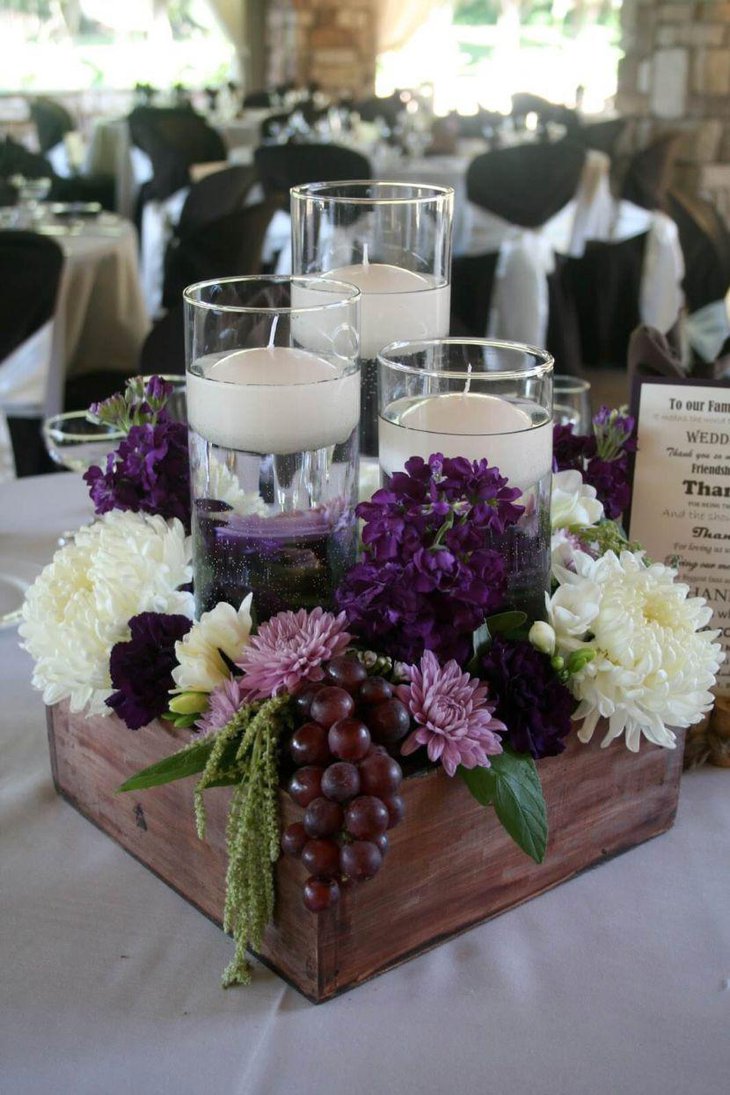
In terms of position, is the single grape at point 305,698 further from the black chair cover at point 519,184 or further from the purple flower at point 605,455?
the black chair cover at point 519,184

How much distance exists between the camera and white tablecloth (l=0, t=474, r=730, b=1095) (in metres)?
0.65

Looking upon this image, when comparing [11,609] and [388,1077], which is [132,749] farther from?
[11,609]

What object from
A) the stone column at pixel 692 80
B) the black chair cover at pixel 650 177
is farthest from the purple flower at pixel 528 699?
the stone column at pixel 692 80

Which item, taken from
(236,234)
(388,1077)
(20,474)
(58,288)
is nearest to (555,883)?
(388,1077)

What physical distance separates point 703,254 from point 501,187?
858mm

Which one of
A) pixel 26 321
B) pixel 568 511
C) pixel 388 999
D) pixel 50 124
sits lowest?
pixel 388 999

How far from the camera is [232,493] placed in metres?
0.78

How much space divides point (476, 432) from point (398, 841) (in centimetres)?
26

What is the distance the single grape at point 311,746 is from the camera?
2.17 feet

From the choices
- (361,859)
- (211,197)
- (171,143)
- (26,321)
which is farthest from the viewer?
(171,143)

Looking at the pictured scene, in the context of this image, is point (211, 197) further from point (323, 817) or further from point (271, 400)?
point (323, 817)

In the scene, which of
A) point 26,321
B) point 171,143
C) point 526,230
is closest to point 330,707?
point 26,321

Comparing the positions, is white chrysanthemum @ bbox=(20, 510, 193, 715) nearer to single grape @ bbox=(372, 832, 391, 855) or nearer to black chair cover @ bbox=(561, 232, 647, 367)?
single grape @ bbox=(372, 832, 391, 855)

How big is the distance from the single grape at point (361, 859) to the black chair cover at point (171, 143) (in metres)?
4.94
